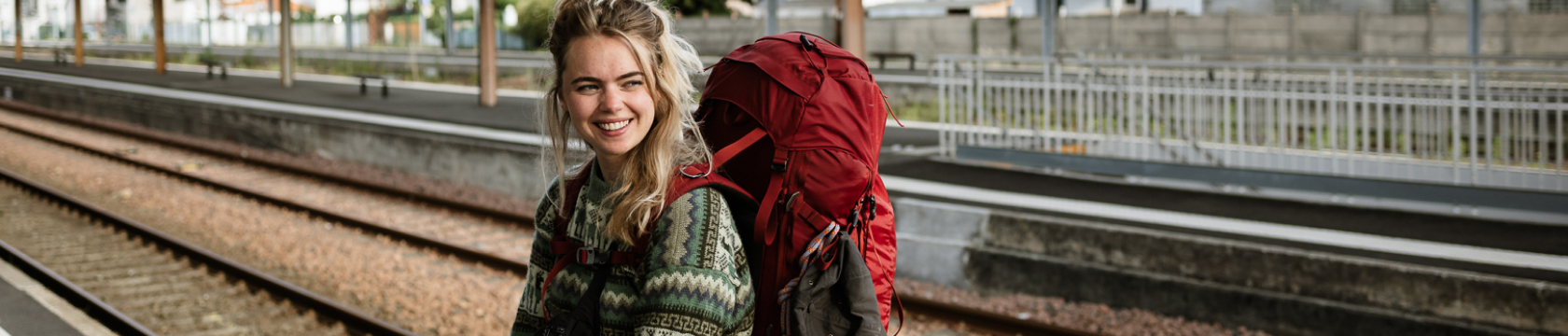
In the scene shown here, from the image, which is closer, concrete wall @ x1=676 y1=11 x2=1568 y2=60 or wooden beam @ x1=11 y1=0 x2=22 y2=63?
concrete wall @ x1=676 y1=11 x2=1568 y2=60

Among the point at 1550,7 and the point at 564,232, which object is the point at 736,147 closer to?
the point at 564,232

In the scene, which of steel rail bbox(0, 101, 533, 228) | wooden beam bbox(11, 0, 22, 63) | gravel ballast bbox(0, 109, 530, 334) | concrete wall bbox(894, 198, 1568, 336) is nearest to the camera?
concrete wall bbox(894, 198, 1568, 336)

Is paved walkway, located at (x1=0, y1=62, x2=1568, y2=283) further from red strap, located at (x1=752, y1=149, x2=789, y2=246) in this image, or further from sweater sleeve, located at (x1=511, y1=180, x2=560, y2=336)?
red strap, located at (x1=752, y1=149, x2=789, y2=246)

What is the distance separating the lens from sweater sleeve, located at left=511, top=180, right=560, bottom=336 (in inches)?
78.2

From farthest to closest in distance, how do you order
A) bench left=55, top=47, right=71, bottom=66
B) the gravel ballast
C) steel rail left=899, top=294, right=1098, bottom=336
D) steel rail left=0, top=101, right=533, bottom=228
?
bench left=55, top=47, right=71, bottom=66 < steel rail left=0, top=101, right=533, bottom=228 < the gravel ballast < steel rail left=899, top=294, right=1098, bottom=336

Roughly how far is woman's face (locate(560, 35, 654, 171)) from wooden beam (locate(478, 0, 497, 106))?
59.1 ft

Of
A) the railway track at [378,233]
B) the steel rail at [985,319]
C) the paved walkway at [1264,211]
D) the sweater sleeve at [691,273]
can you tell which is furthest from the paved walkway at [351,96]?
the sweater sleeve at [691,273]

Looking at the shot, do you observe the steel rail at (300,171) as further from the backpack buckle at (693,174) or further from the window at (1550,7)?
the window at (1550,7)

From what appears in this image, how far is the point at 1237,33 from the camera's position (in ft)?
74.7

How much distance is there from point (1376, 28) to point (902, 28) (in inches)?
494

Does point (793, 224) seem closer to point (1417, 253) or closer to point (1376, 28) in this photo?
point (1417, 253)

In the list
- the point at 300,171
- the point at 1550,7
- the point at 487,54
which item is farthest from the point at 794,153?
the point at 1550,7

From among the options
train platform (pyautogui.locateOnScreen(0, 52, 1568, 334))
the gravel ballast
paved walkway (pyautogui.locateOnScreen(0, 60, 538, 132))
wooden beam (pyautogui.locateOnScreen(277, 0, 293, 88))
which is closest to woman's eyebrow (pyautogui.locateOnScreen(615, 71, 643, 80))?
train platform (pyautogui.locateOnScreen(0, 52, 1568, 334))

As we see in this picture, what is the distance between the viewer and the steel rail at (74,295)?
6.50 meters
